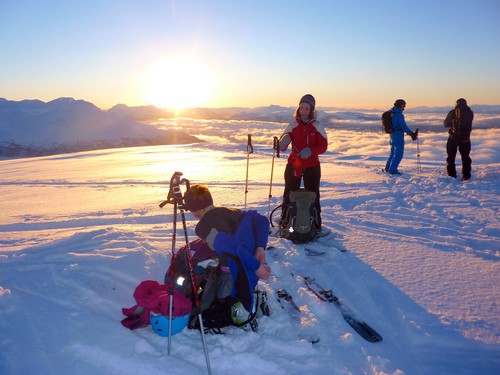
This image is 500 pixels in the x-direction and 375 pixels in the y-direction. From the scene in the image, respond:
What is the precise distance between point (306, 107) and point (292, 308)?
10.6ft

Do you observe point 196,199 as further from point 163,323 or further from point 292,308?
point 292,308

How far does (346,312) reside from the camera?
3.57 m

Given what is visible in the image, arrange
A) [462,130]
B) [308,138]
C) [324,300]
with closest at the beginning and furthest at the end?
[324,300] < [308,138] < [462,130]

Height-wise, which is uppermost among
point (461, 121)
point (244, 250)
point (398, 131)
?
point (461, 121)

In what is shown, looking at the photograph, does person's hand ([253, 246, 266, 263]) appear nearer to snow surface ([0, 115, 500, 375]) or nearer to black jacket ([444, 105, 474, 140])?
snow surface ([0, 115, 500, 375])

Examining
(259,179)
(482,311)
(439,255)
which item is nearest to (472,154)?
(259,179)

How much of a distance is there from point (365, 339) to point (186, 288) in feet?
5.79

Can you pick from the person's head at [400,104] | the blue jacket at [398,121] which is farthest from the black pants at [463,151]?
the person's head at [400,104]

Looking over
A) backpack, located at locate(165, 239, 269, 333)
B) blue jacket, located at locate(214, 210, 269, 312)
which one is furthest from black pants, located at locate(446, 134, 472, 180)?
backpack, located at locate(165, 239, 269, 333)

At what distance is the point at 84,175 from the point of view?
42.5 ft

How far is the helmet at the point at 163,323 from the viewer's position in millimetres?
2984

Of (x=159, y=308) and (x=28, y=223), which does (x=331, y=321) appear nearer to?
(x=159, y=308)

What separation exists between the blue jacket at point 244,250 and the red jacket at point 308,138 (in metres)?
2.77

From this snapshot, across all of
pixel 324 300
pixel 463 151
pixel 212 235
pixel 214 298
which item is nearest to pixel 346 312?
pixel 324 300
